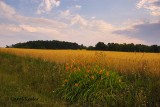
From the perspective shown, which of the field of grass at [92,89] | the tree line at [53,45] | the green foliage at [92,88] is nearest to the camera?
the field of grass at [92,89]

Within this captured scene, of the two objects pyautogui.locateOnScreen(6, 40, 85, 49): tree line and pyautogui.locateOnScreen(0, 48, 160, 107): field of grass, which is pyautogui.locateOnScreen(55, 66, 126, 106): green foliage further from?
pyautogui.locateOnScreen(6, 40, 85, 49): tree line

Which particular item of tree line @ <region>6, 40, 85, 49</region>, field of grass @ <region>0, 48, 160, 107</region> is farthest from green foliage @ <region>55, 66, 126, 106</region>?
tree line @ <region>6, 40, 85, 49</region>

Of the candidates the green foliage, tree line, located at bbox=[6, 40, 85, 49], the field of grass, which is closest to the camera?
the field of grass

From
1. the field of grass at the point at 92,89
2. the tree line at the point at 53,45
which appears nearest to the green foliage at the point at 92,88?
the field of grass at the point at 92,89

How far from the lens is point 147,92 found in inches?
369

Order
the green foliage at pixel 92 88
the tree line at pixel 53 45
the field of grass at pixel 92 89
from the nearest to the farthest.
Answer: the field of grass at pixel 92 89 < the green foliage at pixel 92 88 < the tree line at pixel 53 45

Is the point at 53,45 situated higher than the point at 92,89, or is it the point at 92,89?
the point at 53,45

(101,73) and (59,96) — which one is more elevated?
(101,73)

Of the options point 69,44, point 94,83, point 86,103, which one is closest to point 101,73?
point 94,83

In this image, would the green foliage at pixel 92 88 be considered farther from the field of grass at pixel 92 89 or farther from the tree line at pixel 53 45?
the tree line at pixel 53 45

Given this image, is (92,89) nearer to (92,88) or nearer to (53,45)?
(92,88)

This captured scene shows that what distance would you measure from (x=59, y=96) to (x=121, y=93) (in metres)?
2.19

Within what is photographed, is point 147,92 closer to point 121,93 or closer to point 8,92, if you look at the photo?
point 121,93

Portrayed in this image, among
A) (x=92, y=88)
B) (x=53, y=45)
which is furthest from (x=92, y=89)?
(x=53, y=45)
